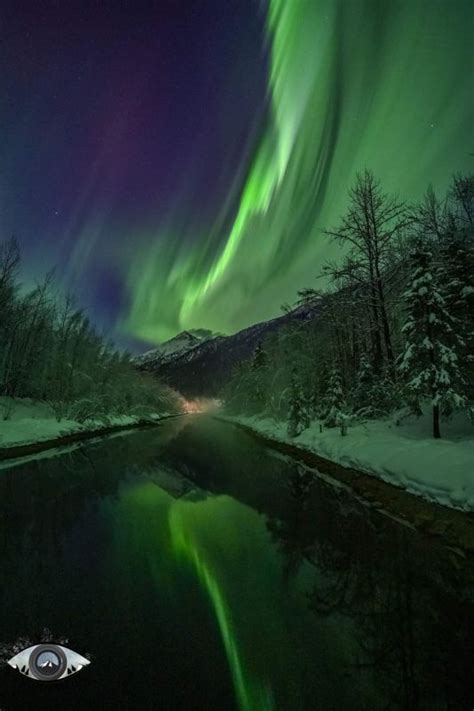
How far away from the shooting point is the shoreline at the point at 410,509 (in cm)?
675

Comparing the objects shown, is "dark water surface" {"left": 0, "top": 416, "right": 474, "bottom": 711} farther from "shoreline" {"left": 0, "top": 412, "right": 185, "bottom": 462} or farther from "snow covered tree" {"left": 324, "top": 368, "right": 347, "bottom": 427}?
"snow covered tree" {"left": 324, "top": 368, "right": 347, "bottom": 427}

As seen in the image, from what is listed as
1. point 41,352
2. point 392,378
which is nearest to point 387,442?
point 392,378

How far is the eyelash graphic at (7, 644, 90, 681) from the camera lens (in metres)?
3.07

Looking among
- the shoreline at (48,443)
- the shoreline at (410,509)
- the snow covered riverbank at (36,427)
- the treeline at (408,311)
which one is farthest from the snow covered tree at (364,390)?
the snow covered riverbank at (36,427)

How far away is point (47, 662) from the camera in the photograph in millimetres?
3168

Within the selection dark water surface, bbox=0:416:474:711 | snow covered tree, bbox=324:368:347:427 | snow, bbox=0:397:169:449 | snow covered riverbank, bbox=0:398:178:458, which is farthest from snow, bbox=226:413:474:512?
snow, bbox=0:397:169:449

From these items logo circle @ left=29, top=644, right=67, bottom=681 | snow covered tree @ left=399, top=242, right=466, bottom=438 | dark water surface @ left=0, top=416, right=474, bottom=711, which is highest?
snow covered tree @ left=399, top=242, right=466, bottom=438

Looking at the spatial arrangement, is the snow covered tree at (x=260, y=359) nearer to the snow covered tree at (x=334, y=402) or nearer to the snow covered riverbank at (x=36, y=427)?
the snow covered riverbank at (x=36, y=427)

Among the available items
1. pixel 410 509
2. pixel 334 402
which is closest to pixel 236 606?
pixel 410 509

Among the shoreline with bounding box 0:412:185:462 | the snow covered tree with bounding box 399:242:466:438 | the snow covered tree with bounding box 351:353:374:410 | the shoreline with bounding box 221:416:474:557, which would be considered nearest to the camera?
the shoreline with bounding box 221:416:474:557

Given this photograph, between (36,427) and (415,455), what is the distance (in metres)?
23.3

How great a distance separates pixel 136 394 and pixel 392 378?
170ft

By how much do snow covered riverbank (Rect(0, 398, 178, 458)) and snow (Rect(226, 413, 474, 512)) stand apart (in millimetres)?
16237

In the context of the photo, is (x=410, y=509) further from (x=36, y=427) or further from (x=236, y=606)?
(x=36, y=427)
